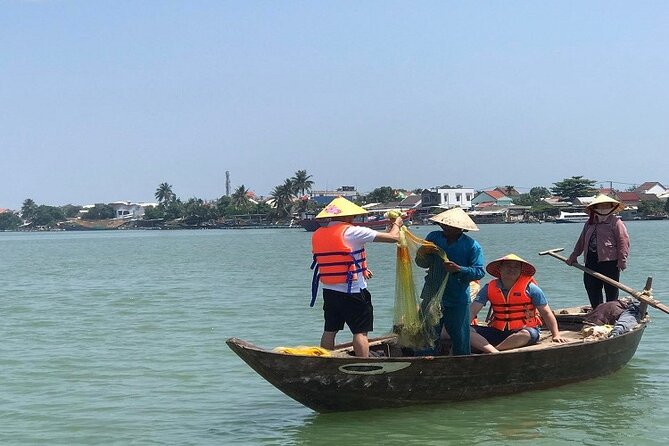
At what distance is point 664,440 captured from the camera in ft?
26.1

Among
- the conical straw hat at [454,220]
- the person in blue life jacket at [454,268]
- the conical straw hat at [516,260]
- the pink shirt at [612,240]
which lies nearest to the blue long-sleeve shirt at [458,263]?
the person in blue life jacket at [454,268]

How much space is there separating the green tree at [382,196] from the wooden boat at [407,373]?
386 ft

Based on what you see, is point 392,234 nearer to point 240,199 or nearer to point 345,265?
point 345,265

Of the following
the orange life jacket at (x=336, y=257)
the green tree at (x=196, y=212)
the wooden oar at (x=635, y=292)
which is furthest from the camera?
the green tree at (x=196, y=212)

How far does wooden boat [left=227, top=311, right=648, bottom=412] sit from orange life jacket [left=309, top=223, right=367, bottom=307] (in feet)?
2.22

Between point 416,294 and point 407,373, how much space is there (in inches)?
30.3

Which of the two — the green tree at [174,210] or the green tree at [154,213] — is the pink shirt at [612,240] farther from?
the green tree at [154,213]

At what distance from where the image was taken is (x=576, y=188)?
104438 millimetres

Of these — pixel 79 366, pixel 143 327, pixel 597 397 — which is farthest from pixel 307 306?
pixel 597 397

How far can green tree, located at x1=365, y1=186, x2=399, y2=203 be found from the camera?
419 feet

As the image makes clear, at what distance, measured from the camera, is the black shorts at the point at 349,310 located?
8.14 metres

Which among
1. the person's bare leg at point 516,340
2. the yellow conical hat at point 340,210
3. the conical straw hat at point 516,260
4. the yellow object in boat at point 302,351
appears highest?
the yellow conical hat at point 340,210

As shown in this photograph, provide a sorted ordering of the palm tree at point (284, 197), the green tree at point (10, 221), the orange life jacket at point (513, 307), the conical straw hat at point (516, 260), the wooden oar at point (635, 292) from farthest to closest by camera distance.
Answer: the green tree at point (10, 221) < the palm tree at point (284, 197) < the wooden oar at point (635, 292) < the orange life jacket at point (513, 307) < the conical straw hat at point (516, 260)

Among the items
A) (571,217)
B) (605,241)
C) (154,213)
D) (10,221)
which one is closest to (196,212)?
(154,213)
